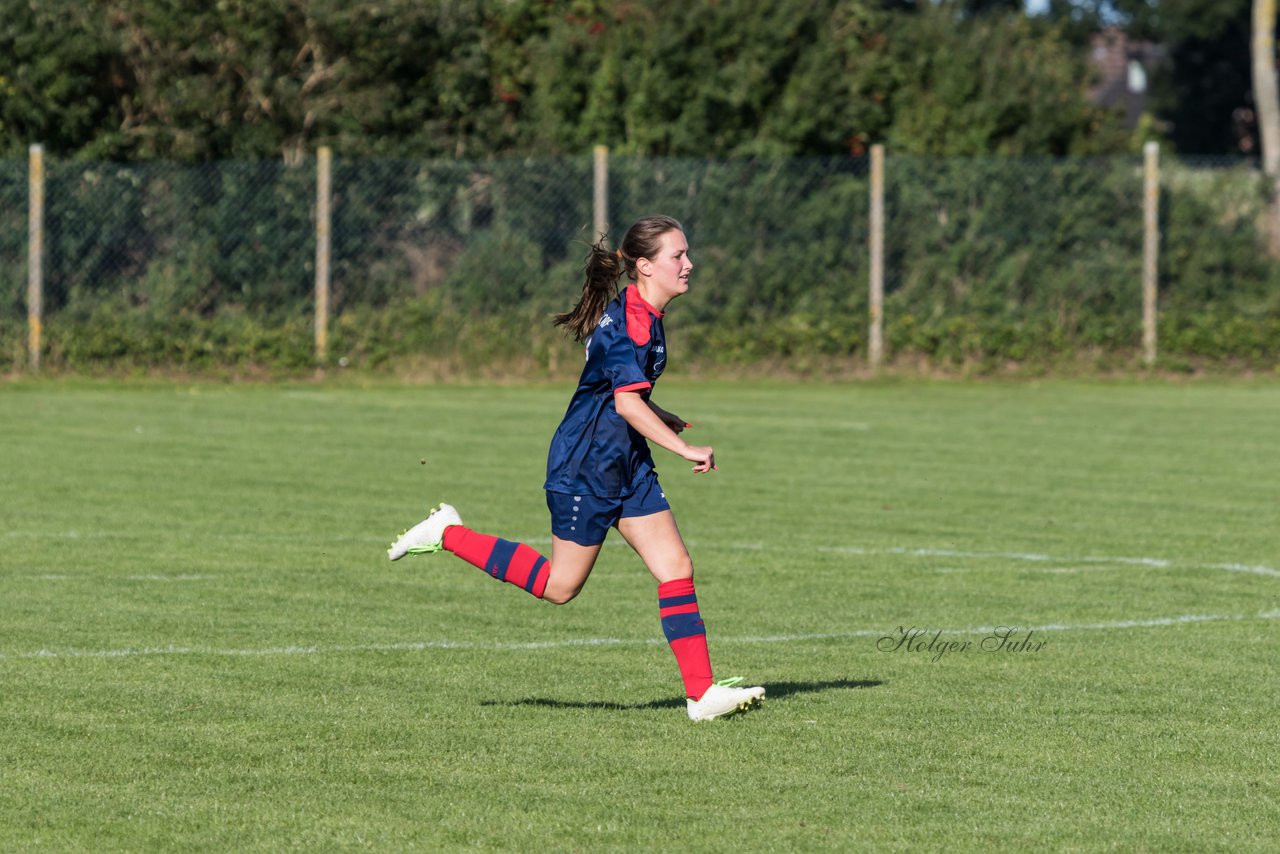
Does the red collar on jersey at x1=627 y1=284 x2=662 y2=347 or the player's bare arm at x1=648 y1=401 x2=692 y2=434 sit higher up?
the red collar on jersey at x1=627 y1=284 x2=662 y2=347

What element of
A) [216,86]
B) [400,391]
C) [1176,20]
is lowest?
[400,391]

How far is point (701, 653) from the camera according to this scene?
266 inches

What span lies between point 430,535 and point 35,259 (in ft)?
53.6

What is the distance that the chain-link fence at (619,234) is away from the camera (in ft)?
76.2

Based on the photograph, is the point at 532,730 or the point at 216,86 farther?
the point at 216,86

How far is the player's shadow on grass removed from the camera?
6918 mm

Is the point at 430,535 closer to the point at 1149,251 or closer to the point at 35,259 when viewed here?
the point at 35,259

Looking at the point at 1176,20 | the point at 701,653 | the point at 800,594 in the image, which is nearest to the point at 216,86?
the point at 800,594

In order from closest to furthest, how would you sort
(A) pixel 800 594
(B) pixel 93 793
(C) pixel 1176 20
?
(B) pixel 93 793 < (A) pixel 800 594 < (C) pixel 1176 20

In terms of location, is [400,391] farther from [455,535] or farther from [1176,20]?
[1176,20]

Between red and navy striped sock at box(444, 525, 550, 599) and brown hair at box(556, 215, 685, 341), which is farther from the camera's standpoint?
Answer: red and navy striped sock at box(444, 525, 550, 599)

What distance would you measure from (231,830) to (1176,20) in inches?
2241

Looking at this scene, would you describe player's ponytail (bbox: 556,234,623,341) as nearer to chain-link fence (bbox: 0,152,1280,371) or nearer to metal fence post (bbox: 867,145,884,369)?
chain-link fence (bbox: 0,152,1280,371)

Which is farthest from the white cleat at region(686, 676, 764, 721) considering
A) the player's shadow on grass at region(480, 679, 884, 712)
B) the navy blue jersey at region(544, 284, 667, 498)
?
the navy blue jersey at region(544, 284, 667, 498)
